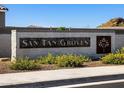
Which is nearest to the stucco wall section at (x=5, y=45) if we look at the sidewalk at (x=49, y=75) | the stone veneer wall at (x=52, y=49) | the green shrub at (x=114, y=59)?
the stone veneer wall at (x=52, y=49)

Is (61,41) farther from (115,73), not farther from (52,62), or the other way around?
(115,73)

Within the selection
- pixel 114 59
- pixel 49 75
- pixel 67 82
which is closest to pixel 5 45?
pixel 114 59

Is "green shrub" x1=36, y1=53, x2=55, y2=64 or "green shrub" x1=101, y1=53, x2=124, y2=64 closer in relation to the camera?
"green shrub" x1=36, y1=53, x2=55, y2=64

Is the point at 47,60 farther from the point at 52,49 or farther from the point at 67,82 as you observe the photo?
the point at 67,82

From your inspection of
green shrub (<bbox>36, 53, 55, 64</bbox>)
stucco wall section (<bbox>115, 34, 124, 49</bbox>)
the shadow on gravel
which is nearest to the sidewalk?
the shadow on gravel

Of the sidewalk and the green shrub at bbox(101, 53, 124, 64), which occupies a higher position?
the green shrub at bbox(101, 53, 124, 64)

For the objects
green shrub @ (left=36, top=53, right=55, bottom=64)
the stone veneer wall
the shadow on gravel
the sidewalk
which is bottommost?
the shadow on gravel

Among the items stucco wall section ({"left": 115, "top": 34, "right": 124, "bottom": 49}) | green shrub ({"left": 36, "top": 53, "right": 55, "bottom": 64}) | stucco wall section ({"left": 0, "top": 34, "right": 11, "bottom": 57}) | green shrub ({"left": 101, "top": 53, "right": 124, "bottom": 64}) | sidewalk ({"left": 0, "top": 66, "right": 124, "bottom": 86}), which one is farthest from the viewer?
stucco wall section ({"left": 115, "top": 34, "right": 124, "bottom": 49})

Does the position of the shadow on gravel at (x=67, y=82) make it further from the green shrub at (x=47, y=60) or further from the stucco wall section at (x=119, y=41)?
the stucco wall section at (x=119, y=41)

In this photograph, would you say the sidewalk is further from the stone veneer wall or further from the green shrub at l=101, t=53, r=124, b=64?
the stone veneer wall

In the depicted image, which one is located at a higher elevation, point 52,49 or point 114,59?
point 52,49

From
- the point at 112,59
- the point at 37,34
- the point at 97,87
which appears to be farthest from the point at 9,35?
the point at 97,87

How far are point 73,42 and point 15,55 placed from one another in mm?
3993
